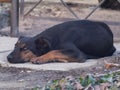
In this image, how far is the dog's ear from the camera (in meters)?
8.30

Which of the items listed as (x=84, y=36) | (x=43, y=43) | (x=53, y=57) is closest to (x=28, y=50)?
(x=43, y=43)

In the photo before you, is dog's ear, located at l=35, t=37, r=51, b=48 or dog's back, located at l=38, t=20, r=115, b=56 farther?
dog's back, located at l=38, t=20, r=115, b=56

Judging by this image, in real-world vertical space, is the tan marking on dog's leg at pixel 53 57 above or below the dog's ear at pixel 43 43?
below

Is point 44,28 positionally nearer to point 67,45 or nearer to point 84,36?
point 84,36

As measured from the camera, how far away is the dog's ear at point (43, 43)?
27.2 feet

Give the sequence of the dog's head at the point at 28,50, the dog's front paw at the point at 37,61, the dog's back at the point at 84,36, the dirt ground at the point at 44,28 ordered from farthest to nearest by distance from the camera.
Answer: the dog's back at the point at 84,36 → the dog's head at the point at 28,50 → the dog's front paw at the point at 37,61 → the dirt ground at the point at 44,28

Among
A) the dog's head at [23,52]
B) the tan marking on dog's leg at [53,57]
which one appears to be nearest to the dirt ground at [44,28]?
the dog's head at [23,52]

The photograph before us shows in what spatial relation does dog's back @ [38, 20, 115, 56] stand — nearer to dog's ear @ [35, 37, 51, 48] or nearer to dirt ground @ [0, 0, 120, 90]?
dog's ear @ [35, 37, 51, 48]

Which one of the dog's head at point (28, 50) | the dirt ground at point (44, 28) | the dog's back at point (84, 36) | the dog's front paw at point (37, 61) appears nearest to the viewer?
the dirt ground at point (44, 28)

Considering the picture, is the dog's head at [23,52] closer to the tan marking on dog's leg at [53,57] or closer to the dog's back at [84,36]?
the tan marking on dog's leg at [53,57]

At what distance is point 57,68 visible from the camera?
7867 mm

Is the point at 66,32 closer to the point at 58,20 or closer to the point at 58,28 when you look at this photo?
the point at 58,28

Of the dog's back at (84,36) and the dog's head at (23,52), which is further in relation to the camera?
the dog's back at (84,36)

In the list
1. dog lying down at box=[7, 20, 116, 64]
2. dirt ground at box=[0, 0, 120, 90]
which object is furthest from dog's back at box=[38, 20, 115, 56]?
dirt ground at box=[0, 0, 120, 90]
